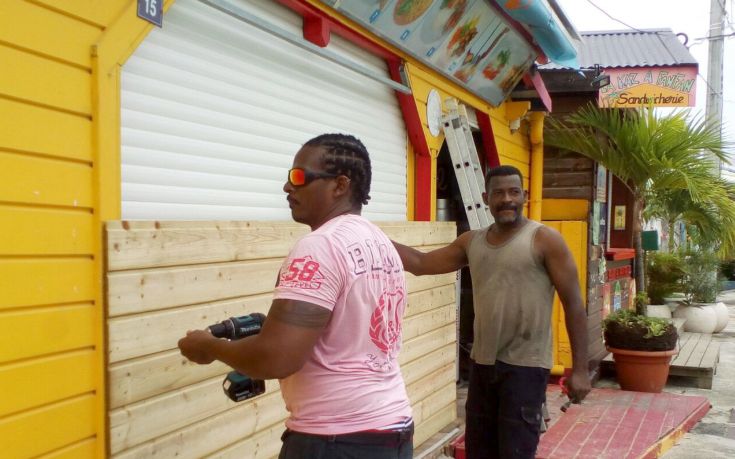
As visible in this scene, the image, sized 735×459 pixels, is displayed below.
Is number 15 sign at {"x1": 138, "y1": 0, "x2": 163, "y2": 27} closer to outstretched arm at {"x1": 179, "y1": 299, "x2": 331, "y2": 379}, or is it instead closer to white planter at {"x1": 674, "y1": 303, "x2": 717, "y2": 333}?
outstretched arm at {"x1": 179, "y1": 299, "x2": 331, "y2": 379}

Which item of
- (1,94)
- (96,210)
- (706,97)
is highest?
(706,97)

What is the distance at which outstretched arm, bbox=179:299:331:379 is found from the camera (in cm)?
173

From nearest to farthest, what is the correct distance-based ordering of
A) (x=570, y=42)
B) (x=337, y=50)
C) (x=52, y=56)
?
(x=52, y=56), (x=337, y=50), (x=570, y=42)

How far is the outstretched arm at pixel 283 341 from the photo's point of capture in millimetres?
1733

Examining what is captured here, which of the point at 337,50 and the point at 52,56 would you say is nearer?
the point at 52,56

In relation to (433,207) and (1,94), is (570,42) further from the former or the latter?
(1,94)

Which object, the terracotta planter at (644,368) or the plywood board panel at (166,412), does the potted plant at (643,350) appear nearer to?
the terracotta planter at (644,368)

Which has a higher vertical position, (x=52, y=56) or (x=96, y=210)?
(x=52, y=56)

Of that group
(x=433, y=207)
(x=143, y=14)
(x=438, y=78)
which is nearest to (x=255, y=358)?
(x=143, y=14)

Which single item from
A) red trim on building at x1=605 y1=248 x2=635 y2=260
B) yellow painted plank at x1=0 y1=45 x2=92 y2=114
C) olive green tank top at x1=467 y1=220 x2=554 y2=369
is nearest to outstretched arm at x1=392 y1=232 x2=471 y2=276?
olive green tank top at x1=467 y1=220 x2=554 y2=369

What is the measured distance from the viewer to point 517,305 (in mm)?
3494

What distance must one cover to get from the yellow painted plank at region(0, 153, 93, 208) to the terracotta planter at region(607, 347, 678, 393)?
6142mm

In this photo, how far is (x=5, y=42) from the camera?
2113mm

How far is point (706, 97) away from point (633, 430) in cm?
1314
